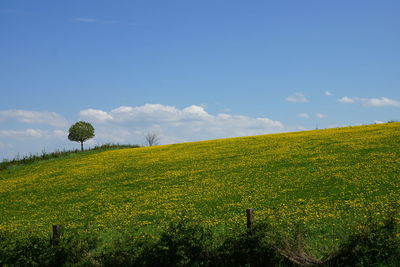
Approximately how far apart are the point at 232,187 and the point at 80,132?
61310mm

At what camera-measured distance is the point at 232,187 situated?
26.5m

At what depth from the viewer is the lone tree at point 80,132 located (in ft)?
267

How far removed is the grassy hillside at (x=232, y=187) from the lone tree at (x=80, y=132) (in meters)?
35.2

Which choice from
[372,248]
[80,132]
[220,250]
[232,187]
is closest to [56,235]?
[220,250]

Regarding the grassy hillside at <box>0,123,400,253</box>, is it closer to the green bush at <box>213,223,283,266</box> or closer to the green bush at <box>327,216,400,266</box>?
the green bush at <box>327,216,400,266</box>

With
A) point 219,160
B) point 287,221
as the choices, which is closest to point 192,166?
point 219,160

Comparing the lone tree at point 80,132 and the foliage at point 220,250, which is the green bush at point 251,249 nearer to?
the foliage at point 220,250

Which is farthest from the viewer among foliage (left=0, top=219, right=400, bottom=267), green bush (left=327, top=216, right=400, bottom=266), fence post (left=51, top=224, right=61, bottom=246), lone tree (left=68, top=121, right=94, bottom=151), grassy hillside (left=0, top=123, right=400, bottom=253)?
lone tree (left=68, top=121, right=94, bottom=151)

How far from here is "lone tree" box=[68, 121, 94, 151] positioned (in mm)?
81375

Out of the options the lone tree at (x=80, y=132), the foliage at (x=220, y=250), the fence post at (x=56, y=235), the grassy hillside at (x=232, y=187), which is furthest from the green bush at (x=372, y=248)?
the lone tree at (x=80, y=132)

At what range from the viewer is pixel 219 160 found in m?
37.4

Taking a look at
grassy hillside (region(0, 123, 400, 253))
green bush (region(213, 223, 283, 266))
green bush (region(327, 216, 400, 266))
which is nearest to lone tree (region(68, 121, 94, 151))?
grassy hillside (region(0, 123, 400, 253))

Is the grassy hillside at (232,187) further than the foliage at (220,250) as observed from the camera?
Yes

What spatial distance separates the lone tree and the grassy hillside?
3523 cm
